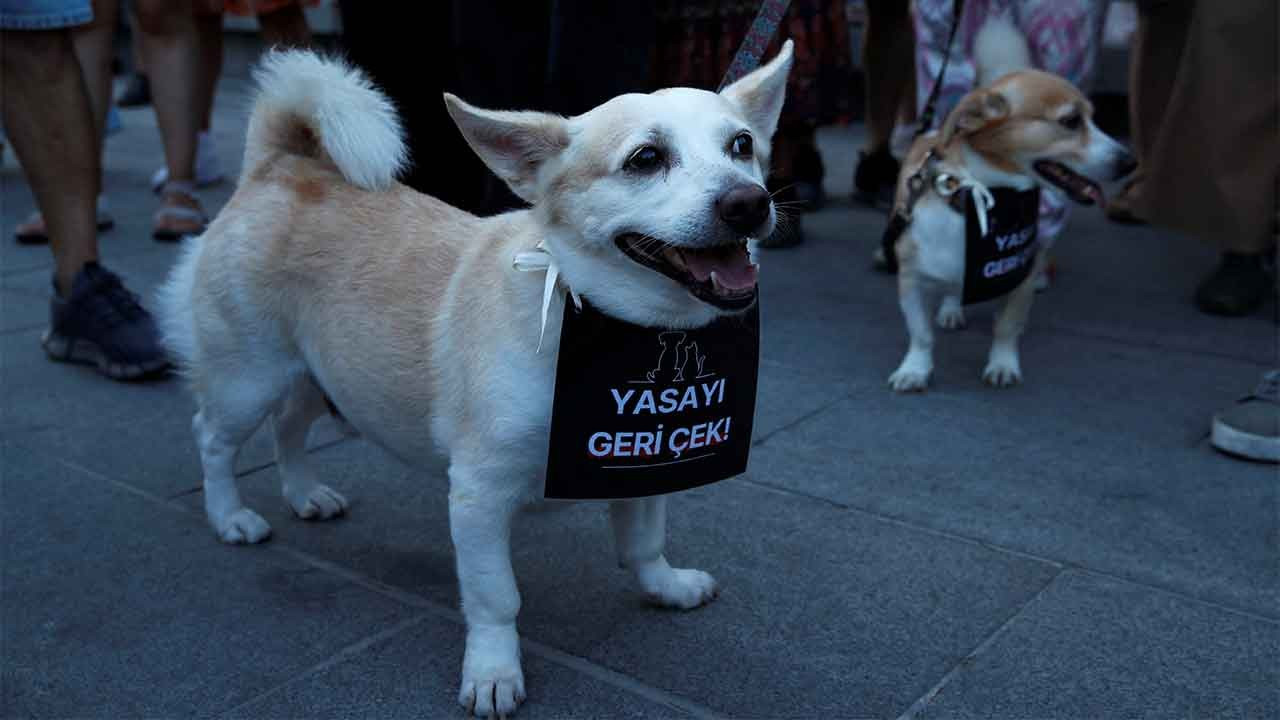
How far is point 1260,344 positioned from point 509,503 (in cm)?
348

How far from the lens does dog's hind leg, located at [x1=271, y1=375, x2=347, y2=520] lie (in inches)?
124

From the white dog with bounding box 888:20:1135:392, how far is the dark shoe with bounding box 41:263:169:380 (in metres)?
2.69

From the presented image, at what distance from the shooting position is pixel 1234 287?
491 centimetres

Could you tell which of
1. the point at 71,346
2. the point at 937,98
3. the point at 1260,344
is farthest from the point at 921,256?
the point at 71,346

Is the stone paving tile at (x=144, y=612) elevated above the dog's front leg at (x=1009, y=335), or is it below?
below

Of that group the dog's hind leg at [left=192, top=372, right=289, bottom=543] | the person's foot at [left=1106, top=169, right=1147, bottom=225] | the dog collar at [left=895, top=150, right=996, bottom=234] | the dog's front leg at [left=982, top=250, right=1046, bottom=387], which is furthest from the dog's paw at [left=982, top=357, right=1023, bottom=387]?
the person's foot at [left=1106, top=169, right=1147, bottom=225]

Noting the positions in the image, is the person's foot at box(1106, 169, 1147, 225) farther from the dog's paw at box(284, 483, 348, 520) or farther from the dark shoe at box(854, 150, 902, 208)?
the dog's paw at box(284, 483, 348, 520)

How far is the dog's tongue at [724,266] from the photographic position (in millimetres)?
2119

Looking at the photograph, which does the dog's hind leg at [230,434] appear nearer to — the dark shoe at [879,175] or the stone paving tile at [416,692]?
the stone paving tile at [416,692]

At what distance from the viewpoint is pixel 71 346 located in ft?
14.3

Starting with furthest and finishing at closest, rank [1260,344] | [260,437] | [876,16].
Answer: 1. [876,16]
2. [1260,344]
3. [260,437]

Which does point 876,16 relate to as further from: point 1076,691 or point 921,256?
point 1076,691

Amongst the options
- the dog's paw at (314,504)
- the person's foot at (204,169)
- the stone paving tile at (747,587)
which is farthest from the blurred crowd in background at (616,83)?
the dog's paw at (314,504)

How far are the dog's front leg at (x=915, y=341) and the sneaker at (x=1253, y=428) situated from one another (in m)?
0.97
